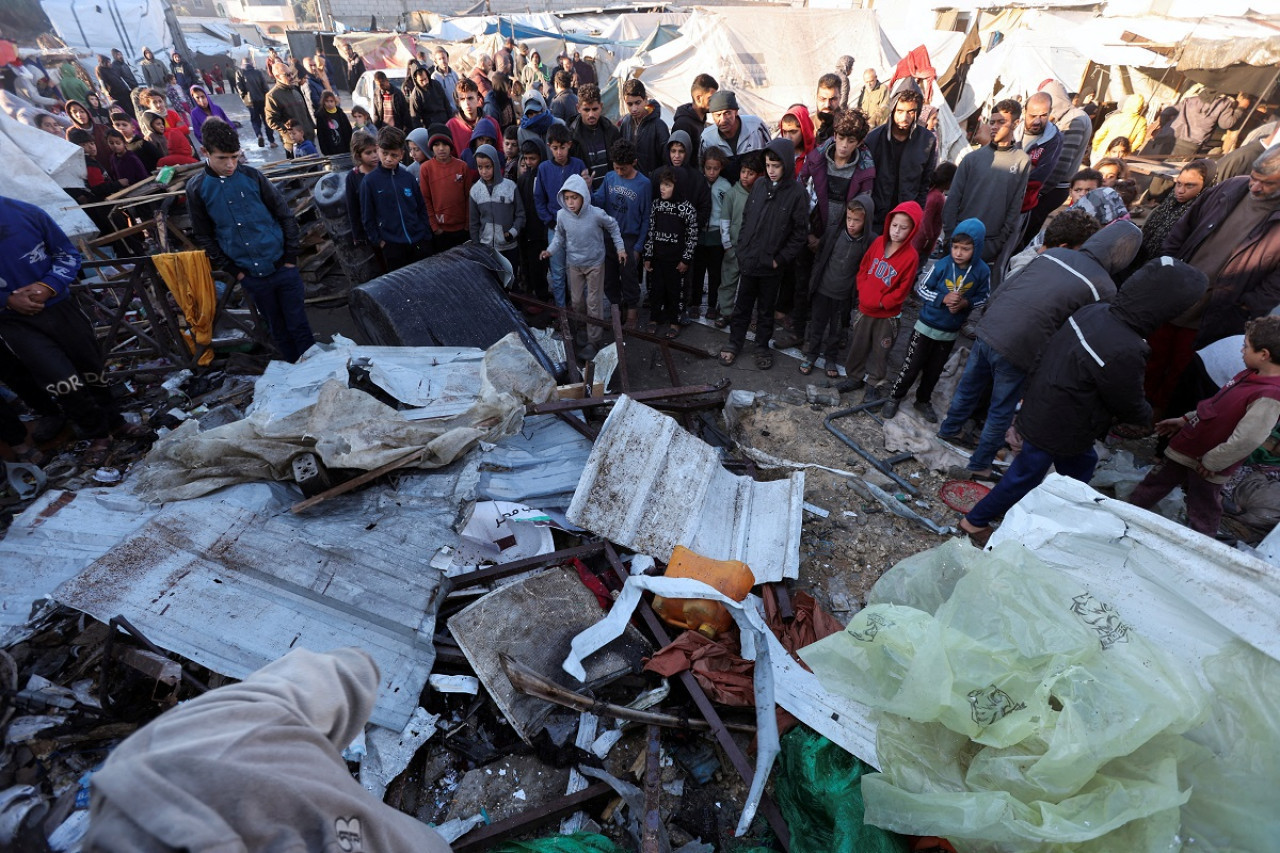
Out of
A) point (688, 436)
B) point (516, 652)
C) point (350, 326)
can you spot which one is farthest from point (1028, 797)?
point (350, 326)

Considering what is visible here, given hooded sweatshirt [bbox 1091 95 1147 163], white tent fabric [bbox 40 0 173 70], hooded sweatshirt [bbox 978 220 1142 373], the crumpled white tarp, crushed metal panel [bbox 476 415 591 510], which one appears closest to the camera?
the crumpled white tarp

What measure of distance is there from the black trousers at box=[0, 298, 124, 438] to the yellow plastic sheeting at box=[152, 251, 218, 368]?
83 cm

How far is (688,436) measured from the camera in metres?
3.91

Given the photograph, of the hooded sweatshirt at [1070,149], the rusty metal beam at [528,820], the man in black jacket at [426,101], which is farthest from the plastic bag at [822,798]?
the man in black jacket at [426,101]

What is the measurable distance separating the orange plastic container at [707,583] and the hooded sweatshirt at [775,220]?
3.21 metres

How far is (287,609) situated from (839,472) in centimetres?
365

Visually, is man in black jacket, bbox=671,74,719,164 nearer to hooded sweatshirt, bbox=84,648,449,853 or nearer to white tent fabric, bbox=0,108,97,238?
white tent fabric, bbox=0,108,97,238

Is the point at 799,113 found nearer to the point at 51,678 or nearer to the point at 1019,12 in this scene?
the point at 51,678

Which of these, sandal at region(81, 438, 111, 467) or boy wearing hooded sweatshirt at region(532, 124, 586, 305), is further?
boy wearing hooded sweatshirt at region(532, 124, 586, 305)

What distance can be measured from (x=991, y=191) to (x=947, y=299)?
5.93ft

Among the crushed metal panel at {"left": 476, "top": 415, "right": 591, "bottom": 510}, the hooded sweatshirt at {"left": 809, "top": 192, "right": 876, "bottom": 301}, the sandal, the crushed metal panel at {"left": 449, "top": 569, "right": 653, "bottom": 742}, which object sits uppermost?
the hooded sweatshirt at {"left": 809, "top": 192, "right": 876, "bottom": 301}

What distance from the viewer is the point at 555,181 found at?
5820mm

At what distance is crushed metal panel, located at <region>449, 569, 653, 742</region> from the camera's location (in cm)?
262

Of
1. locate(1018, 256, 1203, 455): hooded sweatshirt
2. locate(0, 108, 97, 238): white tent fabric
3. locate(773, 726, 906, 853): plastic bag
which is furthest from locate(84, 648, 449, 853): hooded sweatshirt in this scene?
locate(0, 108, 97, 238): white tent fabric
